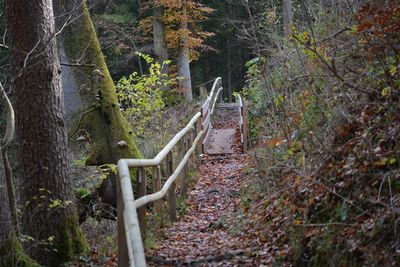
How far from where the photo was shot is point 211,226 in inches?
348

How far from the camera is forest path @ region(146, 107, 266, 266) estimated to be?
21.6ft

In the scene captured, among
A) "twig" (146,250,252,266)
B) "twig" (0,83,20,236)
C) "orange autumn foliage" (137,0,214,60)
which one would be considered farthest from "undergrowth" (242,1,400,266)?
"orange autumn foliage" (137,0,214,60)

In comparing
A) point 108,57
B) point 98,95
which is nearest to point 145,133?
point 98,95

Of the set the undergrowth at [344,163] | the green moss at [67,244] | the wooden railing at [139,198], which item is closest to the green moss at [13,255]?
the green moss at [67,244]

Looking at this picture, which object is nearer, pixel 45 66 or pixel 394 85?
pixel 394 85

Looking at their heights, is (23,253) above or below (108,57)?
below

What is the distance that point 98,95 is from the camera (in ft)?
37.2

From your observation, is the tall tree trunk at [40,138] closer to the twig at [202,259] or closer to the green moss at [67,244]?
the green moss at [67,244]

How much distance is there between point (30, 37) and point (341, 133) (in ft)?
13.1

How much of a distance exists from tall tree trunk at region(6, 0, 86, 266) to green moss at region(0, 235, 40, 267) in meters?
0.61

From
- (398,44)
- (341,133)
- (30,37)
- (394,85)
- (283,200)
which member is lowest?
(283,200)

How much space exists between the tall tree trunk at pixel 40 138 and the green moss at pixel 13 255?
0.61 metres

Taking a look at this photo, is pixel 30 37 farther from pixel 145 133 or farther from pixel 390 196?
pixel 145 133

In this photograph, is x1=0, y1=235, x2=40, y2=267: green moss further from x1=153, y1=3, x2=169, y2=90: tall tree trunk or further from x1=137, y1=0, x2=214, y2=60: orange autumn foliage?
x1=153, y1=3, x2=169, y2=90: tall tree trunk
